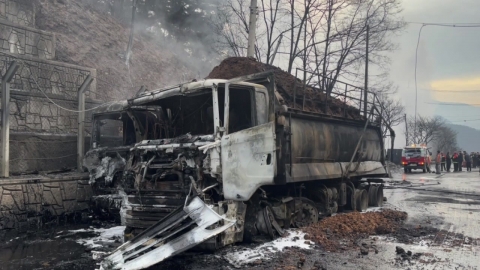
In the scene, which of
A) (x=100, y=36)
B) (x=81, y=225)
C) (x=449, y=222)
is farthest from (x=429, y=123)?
(x=81, y=225)

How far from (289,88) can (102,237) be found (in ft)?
16.3

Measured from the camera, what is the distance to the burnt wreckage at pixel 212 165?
5777 mm

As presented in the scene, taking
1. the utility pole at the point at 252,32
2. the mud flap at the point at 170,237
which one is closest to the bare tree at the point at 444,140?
the utility pole at the point at 252,32

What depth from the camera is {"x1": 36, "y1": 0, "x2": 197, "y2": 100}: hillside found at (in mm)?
23094

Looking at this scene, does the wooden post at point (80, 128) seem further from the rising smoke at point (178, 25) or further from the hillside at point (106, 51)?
the rising smoke at point (178, 25)

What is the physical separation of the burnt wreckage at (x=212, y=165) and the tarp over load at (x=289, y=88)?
1.18 feet

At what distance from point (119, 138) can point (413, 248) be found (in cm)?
656

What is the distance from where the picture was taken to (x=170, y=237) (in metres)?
5.69

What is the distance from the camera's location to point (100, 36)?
2819 centimetres

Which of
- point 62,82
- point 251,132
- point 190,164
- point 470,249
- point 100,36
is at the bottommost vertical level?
point 470,249

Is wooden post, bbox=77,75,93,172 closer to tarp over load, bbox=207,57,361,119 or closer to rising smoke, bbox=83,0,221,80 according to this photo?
tarp over load, bbox=207,57,361,119

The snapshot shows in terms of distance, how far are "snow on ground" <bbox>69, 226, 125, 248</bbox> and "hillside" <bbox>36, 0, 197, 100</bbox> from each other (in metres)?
13.5

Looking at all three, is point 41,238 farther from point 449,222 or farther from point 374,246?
point 449,222

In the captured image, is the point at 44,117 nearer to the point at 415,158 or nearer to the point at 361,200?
the point at 361,200
